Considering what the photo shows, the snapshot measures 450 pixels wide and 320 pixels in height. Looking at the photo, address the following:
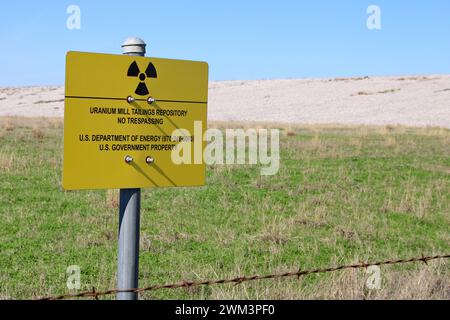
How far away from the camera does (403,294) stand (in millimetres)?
5156

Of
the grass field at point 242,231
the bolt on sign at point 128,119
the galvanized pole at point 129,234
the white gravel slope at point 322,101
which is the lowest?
the grass field at point 242,231

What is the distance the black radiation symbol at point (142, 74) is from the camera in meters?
3.89

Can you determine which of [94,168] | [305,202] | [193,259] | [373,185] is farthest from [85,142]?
[373,185]

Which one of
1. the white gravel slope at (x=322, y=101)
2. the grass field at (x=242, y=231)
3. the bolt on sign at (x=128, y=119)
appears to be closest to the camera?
the bolt on sign at (x=128, y=119)

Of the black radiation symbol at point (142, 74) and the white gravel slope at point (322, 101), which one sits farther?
the white gravel slope at point (322, 101)

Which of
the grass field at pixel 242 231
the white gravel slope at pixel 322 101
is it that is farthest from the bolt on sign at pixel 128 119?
the white gravel slope at pixel 322 101

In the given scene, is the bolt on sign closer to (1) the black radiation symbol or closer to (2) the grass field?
(1) the black radiation symbol

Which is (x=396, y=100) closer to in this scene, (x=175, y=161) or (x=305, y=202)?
(x=305, y=202)

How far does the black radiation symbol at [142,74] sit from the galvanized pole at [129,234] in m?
0.11

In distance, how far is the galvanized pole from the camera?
12.9ft

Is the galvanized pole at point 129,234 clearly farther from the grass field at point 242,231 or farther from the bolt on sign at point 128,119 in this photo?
the grass field at point 242,231
